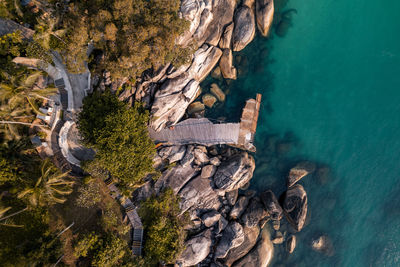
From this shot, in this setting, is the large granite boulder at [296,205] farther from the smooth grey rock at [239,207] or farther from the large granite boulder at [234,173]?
the large granite boulder at [234,173]

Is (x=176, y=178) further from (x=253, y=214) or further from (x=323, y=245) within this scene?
(x=323, y=245)

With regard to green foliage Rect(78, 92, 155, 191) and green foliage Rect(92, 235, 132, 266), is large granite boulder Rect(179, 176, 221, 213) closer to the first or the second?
green foliage Rect(78, 92, 155, 191)

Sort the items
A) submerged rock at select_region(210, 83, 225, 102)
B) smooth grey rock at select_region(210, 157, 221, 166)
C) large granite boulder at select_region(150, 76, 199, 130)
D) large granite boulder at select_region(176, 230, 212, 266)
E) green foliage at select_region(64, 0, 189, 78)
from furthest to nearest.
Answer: submerged rock at select_region(210, 83, 225, 102)
smooth grey rock at select_region(210, 157, 221, 166)
large granite boulder at select_region(176, 230, 212, 266)
large granite boulder at select_region(150, 76, 199, 130)
green foliage at select_region(64, 0, 189, 78)

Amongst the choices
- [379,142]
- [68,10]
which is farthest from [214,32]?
[379,142]

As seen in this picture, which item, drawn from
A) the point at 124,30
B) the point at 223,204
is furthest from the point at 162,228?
the point at 124,30

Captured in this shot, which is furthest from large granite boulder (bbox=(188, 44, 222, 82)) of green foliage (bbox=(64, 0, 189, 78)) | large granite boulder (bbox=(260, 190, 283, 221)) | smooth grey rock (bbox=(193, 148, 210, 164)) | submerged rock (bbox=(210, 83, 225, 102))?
large granite boulder (bbox=(260, 190, 283, 221))

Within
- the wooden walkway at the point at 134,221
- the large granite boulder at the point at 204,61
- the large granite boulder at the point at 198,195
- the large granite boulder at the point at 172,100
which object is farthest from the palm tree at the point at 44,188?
the large granite boulder at the point at 204,61

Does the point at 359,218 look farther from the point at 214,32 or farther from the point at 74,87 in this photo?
the point at 74,87
